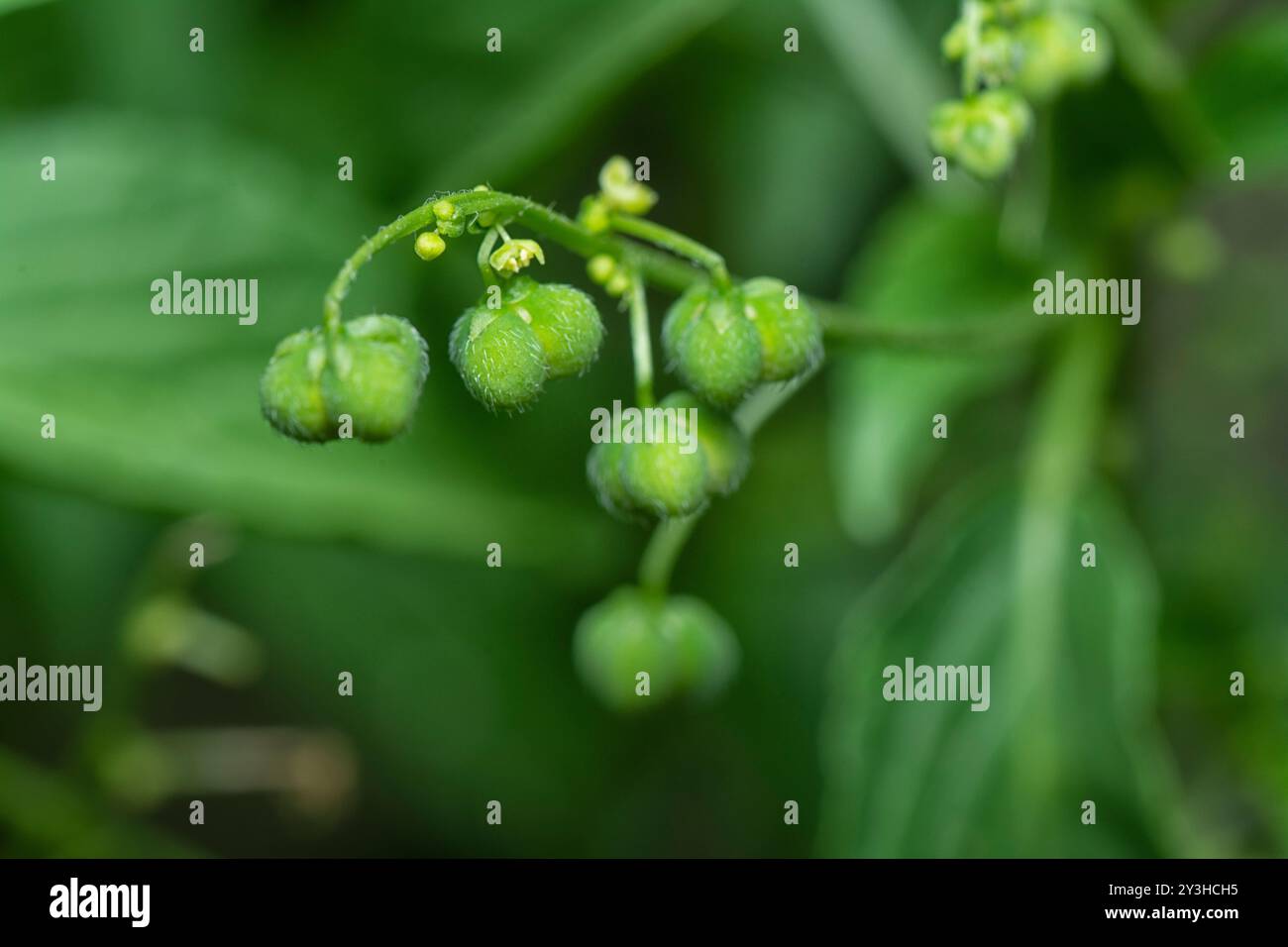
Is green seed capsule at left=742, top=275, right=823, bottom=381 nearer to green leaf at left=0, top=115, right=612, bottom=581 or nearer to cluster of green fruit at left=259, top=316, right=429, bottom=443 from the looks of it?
cluster of green fruit at left=259, top=316, right=429, bottom=443

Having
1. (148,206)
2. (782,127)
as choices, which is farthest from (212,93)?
(782,127)

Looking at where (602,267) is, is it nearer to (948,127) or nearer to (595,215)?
(595,215)

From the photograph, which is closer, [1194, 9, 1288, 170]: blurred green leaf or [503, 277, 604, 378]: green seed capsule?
[503, 277, 604, 378]: green seed capsule

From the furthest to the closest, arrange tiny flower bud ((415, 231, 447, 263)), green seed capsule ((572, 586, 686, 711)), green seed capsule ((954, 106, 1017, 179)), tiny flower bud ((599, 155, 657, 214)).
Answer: green seed capsule ((572, 586, 686, 711)) < green seed capsule ((954, 106, 1017, 179)) < tiny flower bud ((599, 155, 657, 214)) < tiny flower bud ((415, 231, 447, 263))

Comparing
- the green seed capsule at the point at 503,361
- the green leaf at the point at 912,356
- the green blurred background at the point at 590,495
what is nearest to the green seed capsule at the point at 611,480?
the green seed capsule at the point at 503,361

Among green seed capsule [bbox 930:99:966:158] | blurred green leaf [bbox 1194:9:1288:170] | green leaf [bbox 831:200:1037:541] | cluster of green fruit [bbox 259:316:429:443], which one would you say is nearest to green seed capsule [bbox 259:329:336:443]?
cluster of green fruit [bbox 259:316:429:443]

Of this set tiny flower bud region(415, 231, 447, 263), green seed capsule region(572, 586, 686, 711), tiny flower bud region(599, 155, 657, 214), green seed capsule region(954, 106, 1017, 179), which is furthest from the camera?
green seed capsule region(572, 586, 686, 711)

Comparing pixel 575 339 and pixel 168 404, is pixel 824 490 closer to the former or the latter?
pixel 168 404
